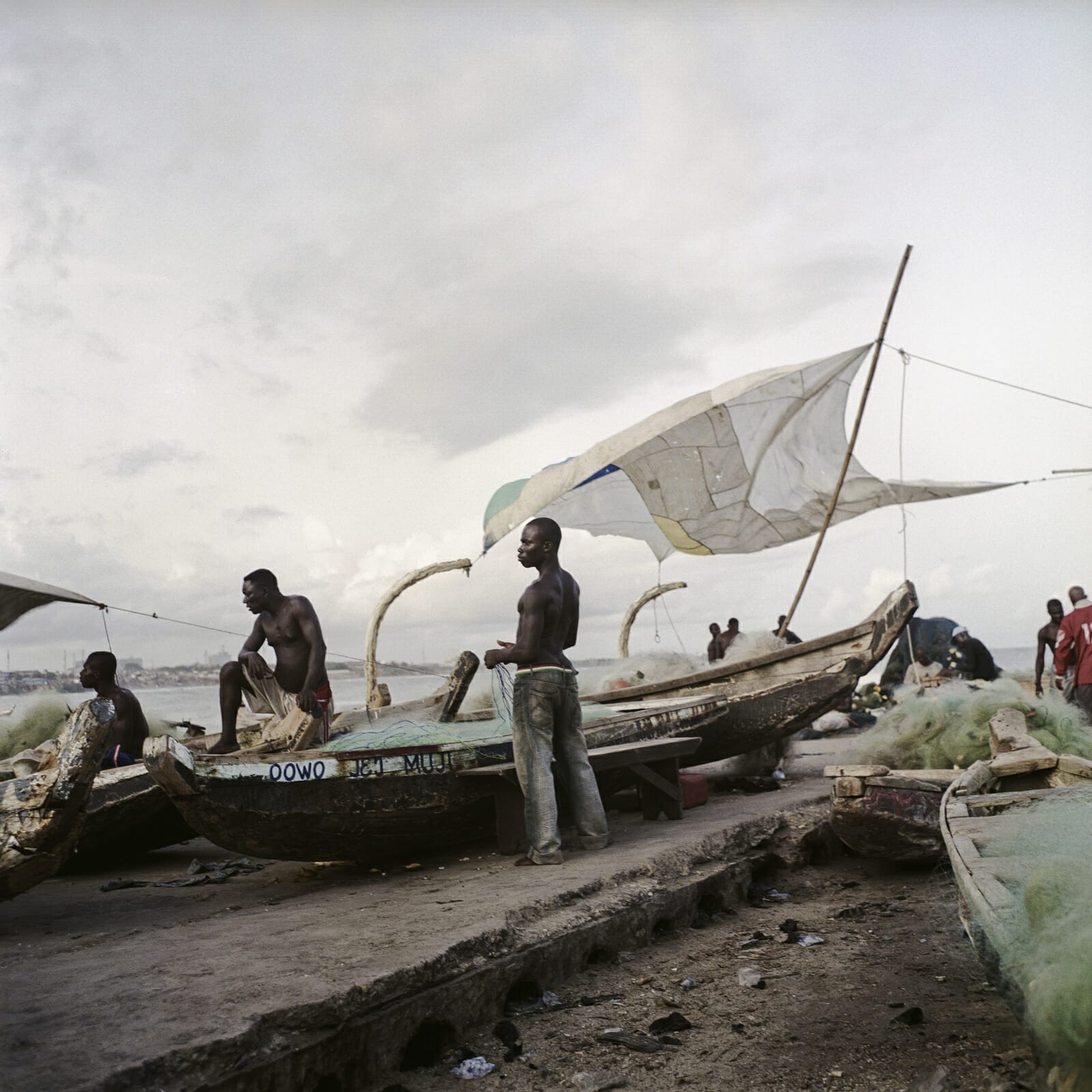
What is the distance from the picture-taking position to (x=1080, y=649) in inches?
351

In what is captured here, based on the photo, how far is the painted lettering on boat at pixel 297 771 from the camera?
5242 mm

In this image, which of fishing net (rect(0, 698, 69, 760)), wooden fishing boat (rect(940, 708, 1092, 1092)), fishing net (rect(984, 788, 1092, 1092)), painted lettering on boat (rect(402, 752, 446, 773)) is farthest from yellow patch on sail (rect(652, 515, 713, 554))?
fishing net (rect(984, 788, 1092, 1092))

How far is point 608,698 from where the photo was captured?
400 inches

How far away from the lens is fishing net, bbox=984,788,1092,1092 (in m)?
2.10

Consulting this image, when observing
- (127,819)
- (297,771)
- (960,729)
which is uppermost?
(297,771)

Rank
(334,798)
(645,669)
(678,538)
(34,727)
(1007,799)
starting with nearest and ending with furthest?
(1007,799) < (334,798) < (34,727) < (645,669) < (678,538)

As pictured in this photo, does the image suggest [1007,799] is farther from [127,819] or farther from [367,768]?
[127,819]

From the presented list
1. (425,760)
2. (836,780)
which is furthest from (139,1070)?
(836,780)

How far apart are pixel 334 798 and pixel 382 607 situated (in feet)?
23.2

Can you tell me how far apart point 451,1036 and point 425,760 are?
219 centimetres

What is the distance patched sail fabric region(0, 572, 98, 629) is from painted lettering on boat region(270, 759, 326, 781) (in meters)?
5.89

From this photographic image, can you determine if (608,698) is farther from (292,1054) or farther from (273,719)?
(292,1054)

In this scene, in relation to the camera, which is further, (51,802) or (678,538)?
(678,538)

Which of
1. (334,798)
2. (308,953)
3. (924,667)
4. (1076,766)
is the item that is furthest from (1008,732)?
(924,667)
